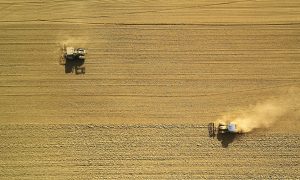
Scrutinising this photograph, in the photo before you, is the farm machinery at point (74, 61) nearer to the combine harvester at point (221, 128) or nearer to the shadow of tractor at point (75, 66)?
the shadow of tractor at point (75, 66)

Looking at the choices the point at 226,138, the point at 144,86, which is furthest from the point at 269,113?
the point at 144,86

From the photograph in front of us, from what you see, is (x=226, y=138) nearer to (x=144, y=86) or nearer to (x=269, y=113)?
(x=269, y=113)

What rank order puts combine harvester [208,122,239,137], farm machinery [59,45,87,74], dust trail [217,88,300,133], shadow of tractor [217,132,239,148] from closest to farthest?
combine harvester [208,122,239,137], shadow of tractor [217,132,239,148], dust trail [217,88,300,133], farm machinery [59,45,87,74]

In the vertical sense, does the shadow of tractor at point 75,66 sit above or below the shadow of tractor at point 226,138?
above

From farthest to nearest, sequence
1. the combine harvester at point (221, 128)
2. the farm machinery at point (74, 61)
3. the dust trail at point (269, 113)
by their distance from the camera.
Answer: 1. the farm machinery at point (74, 61)
2. the dust trail at point (269, 113)
3. the combine harvester at point (221, 128)

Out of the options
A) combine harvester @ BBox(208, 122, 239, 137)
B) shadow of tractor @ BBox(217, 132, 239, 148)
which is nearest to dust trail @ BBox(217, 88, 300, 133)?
combine harvester @ BBox(208, 122, 239, 137)

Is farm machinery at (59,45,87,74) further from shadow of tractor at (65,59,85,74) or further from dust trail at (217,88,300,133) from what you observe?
dust trail at (217,88,300,133)

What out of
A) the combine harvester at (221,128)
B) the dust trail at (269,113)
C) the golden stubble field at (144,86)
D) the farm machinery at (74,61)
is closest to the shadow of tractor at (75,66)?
the farm machinery at (74,61)
